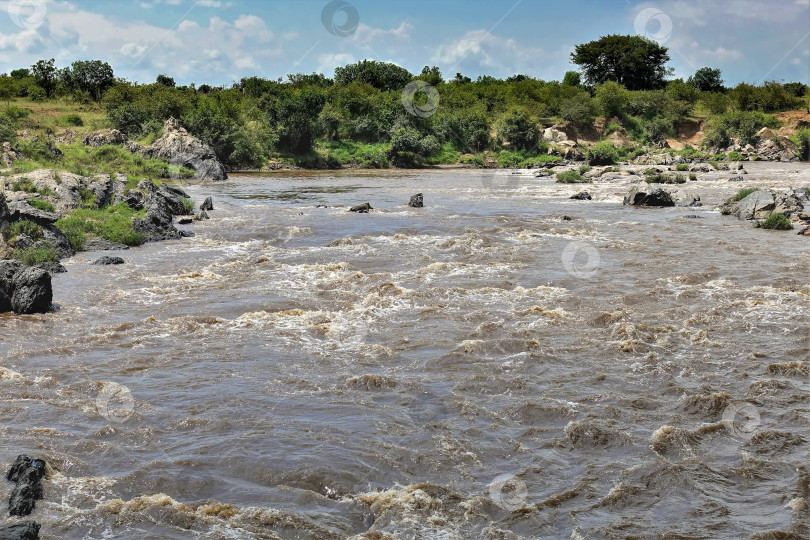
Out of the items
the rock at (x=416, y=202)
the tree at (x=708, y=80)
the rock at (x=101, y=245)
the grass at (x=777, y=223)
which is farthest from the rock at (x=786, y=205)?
the tree at (x=708, y=80)

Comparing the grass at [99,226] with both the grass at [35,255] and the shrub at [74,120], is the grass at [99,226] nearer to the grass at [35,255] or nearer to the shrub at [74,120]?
the grass at [35,255]

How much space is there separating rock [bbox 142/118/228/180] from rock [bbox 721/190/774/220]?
33.3 metres

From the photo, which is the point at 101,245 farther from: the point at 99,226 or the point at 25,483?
the point at 25,483

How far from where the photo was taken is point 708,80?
306ft

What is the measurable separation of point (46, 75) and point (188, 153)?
2924cm

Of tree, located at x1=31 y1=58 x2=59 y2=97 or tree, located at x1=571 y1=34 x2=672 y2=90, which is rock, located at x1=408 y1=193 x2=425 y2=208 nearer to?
tree, located at x1=31 y1=58 x2=59 y2=97

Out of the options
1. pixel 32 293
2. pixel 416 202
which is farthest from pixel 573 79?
pixel 32 293

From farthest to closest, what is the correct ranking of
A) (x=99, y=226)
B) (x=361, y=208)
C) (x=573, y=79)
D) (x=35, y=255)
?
(x=573, y=79)
(x=361, y=208)
(x=99, y=226)
(x=35, y=255)

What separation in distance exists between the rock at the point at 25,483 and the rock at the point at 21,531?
0.59 metres

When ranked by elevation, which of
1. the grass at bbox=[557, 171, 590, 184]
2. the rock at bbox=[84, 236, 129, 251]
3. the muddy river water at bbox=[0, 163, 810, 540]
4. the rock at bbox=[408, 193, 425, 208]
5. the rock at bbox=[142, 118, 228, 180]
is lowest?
the muddy river water at bbox=[0, 163, 810, 540]

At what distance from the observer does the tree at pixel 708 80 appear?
305ft

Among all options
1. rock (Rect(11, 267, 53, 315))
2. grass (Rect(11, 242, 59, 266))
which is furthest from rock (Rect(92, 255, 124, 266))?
rock (Rect(11, 267, 53, 315))

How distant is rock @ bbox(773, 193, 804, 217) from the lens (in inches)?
1014

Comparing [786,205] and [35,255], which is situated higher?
[786,205]
